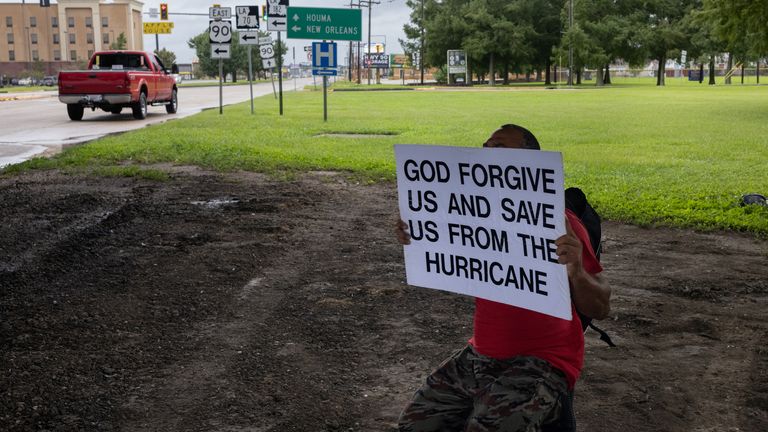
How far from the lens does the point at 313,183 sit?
462 inches

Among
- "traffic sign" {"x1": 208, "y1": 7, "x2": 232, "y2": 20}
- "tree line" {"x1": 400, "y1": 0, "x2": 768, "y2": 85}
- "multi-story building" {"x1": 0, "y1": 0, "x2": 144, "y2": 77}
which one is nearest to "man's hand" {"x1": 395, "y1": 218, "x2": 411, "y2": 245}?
"traffic sign" {"x1": 208, "y1": 7, "x2": 232, "y2": 20}

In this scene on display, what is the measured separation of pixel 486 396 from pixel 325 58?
2408 cm

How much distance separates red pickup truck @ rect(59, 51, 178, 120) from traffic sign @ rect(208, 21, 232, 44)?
2.21 meters

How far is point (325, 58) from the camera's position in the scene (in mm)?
26406

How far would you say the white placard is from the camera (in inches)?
118

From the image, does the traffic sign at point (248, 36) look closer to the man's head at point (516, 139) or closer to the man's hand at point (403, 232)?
the man's hand at point (403, 232)

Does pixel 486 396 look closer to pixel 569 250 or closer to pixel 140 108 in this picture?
pixel 569 250

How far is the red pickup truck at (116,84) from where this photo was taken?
2447 cm

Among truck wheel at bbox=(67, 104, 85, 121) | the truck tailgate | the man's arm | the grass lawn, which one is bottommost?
the grass lawn

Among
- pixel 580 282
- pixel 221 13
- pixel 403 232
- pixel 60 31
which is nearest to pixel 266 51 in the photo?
pixel 221 13

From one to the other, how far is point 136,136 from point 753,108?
22422 mm

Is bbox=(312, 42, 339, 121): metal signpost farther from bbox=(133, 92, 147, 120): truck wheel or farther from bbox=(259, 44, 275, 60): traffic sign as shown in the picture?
bbox=(259, 44, 275, 60): traffic sign

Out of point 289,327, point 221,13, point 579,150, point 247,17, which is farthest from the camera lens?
point 221,13

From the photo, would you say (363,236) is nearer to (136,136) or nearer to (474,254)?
(474,254)
